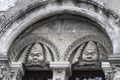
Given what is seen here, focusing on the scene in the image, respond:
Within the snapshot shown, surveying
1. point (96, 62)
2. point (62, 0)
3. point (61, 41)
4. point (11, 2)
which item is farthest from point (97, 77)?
point (11, 2)

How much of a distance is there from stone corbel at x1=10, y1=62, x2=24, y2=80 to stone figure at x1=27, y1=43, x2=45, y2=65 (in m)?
0.20

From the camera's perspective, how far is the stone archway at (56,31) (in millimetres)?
7676

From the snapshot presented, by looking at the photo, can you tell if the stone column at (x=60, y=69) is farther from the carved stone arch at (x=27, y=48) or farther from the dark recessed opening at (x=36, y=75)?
the dark recessed opening at (x=36, y=75)

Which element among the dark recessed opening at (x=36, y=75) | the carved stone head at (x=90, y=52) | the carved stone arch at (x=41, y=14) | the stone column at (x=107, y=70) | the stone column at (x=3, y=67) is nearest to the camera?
the stone column at (x=107, y=70)

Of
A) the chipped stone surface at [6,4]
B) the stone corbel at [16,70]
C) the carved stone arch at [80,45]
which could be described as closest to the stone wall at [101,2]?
the chipped stone surface at [6,4]

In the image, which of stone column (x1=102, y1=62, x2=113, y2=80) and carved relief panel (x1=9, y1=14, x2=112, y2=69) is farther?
carved relief panel (x1=9, y1=14, x2=112, y2=69)

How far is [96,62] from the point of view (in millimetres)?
7758

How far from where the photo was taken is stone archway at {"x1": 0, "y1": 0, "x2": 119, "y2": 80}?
→ 7676 millimetres

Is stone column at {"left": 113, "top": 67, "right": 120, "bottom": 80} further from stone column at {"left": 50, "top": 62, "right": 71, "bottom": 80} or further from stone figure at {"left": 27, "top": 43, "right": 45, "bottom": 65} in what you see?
stone figure at {"left": 27, "top": 43, "right": 45, "bottom": 65}

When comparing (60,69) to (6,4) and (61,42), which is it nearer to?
(61,42)

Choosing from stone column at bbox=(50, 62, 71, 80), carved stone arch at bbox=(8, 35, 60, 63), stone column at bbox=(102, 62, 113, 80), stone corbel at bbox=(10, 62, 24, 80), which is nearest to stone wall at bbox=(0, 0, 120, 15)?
carved stone arch at bbox=(8, 35, 60, 63)

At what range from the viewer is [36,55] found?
795 centimetres

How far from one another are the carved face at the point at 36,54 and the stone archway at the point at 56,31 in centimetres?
5

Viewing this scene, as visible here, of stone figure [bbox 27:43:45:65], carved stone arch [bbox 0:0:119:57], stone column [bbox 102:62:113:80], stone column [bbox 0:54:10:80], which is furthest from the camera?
stone figure [bbox 27:43:45:65]
